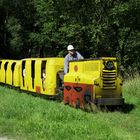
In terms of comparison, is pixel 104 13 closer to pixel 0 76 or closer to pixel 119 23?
pixel 119 23

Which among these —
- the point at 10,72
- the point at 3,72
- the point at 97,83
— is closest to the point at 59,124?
the point at 97,83

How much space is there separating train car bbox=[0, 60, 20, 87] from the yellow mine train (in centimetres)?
368

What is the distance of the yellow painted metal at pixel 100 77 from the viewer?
13.8m

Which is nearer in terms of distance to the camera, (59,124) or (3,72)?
(59,124)

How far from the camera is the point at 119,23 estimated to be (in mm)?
28094

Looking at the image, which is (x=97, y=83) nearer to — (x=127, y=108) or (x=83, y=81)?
(x=83, y=81)

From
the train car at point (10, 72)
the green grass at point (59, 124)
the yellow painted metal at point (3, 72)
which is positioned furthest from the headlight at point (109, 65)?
the yellow painted metal at point (3, 72)

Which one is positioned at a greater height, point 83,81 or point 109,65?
point 109,65

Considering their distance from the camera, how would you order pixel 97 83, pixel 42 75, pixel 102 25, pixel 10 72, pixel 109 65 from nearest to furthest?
pixel 97 83
pixel 109 65
pixel 42 75
pixel 10 72
pixel 102 25

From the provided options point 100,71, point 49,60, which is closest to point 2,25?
point 49,60

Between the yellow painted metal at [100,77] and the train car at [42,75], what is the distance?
254 cm

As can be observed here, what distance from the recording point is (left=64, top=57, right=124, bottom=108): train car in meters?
13.8

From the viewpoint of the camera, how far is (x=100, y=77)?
1378cm

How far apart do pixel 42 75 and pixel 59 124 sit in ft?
26.1
